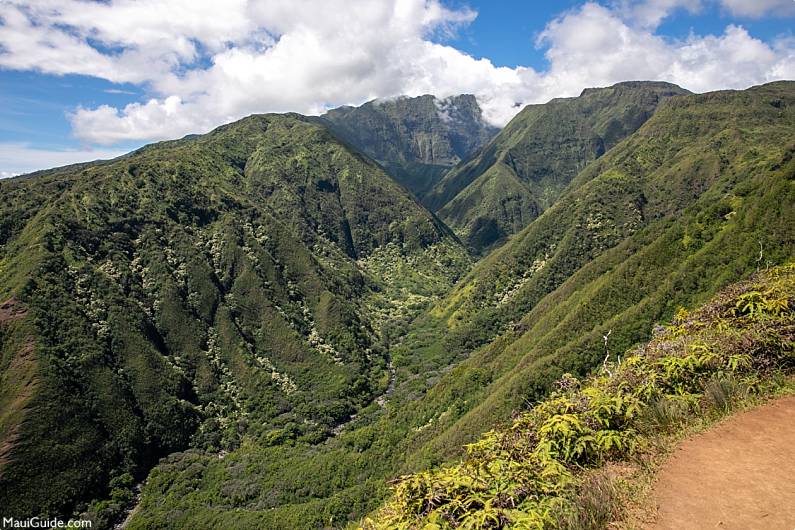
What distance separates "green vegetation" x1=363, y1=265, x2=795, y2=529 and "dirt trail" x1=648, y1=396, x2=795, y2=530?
0.72 meters

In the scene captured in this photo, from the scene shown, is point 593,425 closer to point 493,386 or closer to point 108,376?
point 493,386

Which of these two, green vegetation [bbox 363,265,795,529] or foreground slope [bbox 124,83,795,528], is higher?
green vegetation [bbox 363,265,795,529]

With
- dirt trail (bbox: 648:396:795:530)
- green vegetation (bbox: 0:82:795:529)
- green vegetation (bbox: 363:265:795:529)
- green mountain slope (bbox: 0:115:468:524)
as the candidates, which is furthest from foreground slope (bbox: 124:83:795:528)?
dirt trail (bbox: 648:396:795:530)

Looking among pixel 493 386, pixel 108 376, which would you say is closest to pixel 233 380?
pixel 108 376

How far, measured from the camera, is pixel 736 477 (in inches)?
395

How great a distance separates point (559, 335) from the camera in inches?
4850

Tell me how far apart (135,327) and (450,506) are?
189m

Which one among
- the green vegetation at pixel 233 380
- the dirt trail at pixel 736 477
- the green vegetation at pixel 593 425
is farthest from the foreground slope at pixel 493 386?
the dirt trail at pixel 736 477

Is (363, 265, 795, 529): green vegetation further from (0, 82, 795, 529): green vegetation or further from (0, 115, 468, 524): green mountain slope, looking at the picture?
(0, 115, 468, 524): green mountain slope

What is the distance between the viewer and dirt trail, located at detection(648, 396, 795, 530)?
891cm

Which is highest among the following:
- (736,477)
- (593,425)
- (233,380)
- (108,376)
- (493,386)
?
(593,425)

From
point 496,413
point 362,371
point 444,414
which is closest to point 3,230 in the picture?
point 362,371

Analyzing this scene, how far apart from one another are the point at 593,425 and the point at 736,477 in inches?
120

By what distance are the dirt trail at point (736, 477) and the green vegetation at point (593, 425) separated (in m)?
0.72
